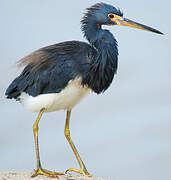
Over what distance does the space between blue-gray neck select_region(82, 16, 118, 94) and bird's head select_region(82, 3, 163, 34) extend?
4 cm

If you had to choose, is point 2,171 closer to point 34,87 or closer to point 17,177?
point 17,177

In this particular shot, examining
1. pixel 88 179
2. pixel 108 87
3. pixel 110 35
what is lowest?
pixel 88 179

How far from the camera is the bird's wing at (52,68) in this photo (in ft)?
22.7

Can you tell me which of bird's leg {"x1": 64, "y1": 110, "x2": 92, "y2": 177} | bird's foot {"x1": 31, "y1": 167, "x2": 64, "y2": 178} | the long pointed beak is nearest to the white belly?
bird's leg {"x1": 64, "y1": 110, "x2": 92, "y2": 177}

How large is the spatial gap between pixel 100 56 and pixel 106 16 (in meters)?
0.48

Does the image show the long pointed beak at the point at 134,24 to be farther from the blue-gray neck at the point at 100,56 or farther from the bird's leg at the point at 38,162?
the bird's leg at the point at 38,162

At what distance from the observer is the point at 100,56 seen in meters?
7.03

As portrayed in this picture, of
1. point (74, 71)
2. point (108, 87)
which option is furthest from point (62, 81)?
point (108, 87)

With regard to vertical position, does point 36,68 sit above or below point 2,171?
above

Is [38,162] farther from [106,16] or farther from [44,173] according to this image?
[106,16]

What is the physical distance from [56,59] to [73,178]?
139cm

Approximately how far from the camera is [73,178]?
7.03 metres

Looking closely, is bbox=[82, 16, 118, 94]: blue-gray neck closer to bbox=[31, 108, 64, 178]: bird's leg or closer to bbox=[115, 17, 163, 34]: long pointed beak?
bbox=[115, 17, 163, 34]: long pointed beak

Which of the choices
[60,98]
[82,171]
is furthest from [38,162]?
[60,98]
